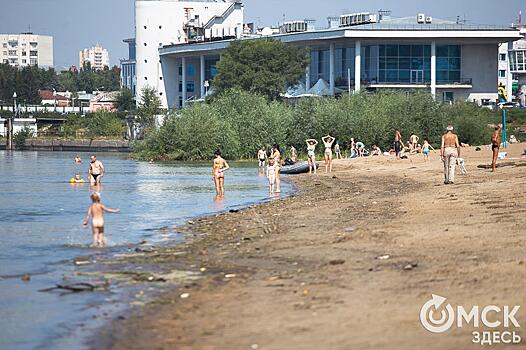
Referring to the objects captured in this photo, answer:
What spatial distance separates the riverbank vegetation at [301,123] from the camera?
7475 centimetres

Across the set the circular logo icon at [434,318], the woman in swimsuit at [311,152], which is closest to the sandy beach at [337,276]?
the circular logo icon at [434,318]

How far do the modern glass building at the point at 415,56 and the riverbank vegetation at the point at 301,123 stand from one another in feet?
51.4

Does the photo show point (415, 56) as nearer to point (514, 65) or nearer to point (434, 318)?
point (514, 65)

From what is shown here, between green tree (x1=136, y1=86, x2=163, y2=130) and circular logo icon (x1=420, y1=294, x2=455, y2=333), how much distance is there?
367ft

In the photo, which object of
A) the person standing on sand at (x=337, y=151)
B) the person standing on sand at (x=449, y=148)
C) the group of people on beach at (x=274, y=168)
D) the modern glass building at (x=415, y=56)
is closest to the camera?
the group of people on beach at (x=274, y=168)

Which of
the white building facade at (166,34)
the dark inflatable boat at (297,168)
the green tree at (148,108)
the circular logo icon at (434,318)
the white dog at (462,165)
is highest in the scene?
the white building facade at (166,34)

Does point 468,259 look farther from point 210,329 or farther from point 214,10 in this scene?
point 214,10

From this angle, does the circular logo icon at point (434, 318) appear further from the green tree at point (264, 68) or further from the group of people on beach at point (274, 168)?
the green tree at point (264, 68)

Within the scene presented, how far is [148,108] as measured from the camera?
5034 inches

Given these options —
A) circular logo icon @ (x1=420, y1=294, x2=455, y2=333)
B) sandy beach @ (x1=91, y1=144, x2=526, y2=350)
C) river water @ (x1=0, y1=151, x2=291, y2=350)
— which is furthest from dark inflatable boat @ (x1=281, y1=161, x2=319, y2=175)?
circular logo icon @ (x1=420, y1=294, x2=455, y2=333)

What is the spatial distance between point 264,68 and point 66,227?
8441 cm

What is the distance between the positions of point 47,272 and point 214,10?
451ft

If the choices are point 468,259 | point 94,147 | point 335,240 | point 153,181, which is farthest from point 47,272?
point 94,147

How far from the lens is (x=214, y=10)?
153m
